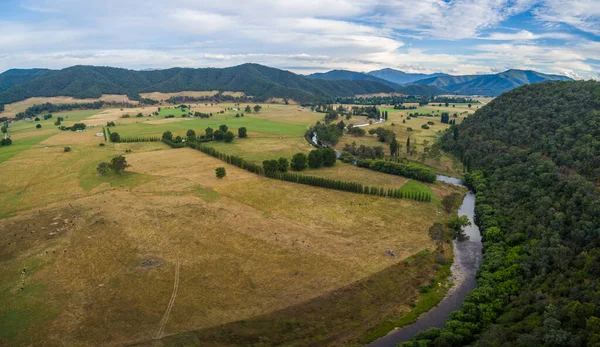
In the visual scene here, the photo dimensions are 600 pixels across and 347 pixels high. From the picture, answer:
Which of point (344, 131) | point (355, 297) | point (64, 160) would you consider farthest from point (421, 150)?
point (64, 160)

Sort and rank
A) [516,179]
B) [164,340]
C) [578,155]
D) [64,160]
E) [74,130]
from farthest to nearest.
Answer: [74,130]
[64,160]
[516,179]
[578,155]
[164,340]

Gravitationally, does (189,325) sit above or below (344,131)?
below

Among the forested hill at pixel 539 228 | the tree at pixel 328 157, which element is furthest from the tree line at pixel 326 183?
the tree at pixel 328 157

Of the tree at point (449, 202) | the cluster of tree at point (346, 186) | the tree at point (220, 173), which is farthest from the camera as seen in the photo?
the tree at point (220, 173)

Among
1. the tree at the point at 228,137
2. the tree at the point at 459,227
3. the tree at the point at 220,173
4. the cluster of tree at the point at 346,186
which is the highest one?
the tree at the point at 228,137

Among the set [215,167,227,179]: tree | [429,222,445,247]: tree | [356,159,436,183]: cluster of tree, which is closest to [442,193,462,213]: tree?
[356,159,436,183]: cluster of tree

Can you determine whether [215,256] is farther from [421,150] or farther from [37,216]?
[421,150]

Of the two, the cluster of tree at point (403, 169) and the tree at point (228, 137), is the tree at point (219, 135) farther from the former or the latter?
the cluster of tree at point (403, 169)

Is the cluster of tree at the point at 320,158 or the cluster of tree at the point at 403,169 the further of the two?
the cluster of tree at the point at 320,158
